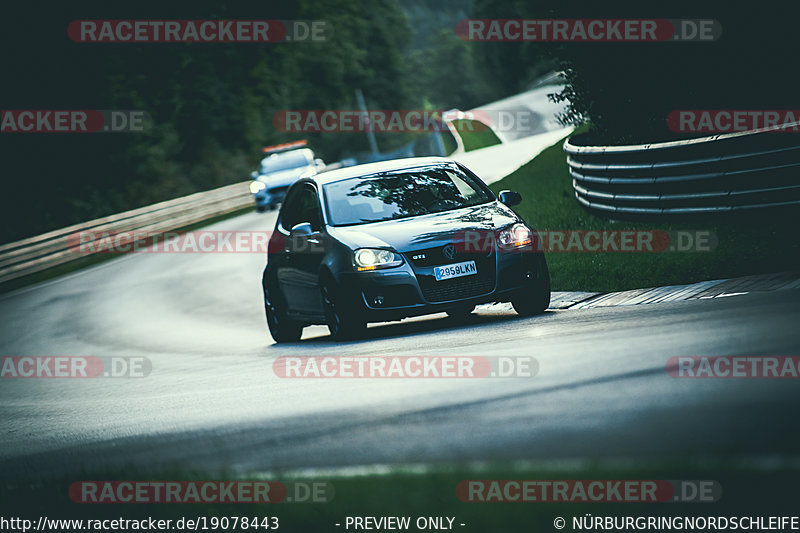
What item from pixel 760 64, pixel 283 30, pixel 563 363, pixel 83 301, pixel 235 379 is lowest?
pixel 83 301

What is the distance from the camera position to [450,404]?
6.14 metres

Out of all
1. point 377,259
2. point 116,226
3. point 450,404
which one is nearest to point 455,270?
point 377,259

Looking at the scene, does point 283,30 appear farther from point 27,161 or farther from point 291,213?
point 291,213

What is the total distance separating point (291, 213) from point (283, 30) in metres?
54.8

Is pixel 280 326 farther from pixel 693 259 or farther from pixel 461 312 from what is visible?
pixel 693 259

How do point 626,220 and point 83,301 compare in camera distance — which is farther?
point 83,301

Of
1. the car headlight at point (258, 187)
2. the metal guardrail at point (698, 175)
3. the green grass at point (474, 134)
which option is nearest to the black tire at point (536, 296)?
the metal guardrail at point (698, 175)

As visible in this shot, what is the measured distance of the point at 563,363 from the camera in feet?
22.1

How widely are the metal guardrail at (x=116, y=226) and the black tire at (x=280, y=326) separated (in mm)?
18803

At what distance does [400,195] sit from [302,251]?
117 centimetres

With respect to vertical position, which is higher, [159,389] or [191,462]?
[191,462]

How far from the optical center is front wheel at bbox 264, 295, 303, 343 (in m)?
12.1

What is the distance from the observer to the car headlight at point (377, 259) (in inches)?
378

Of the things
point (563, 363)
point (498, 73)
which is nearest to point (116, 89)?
point (563, 363)
